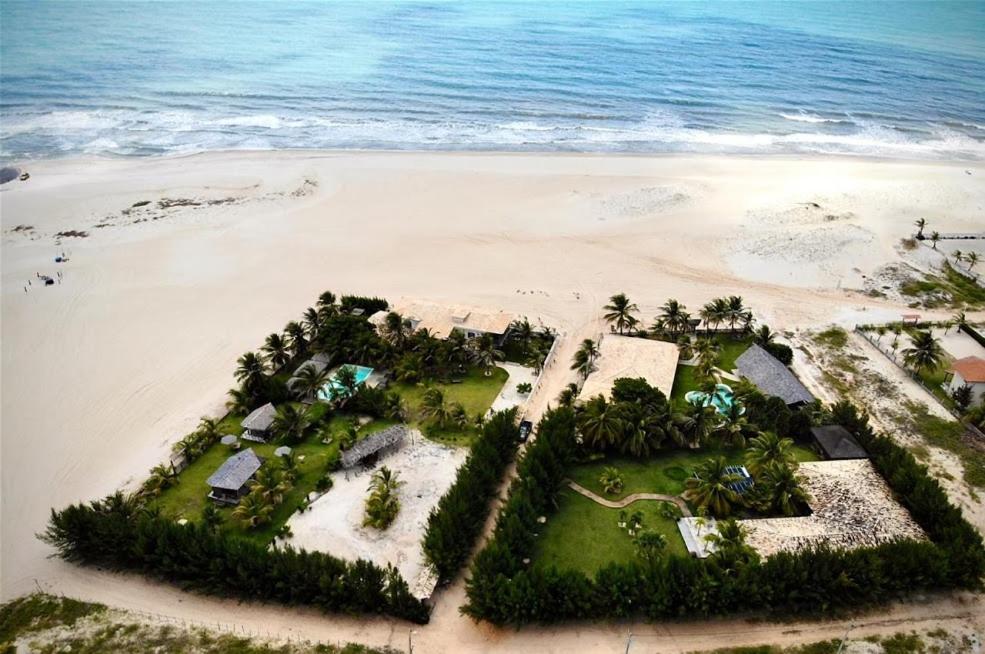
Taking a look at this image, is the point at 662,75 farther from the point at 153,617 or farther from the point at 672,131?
the point at 153,617

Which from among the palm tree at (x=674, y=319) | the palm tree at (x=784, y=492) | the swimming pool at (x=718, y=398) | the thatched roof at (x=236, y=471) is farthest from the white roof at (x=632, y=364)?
the thatched roof at (x=236, y=471)

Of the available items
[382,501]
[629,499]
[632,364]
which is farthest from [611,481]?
[382,501]

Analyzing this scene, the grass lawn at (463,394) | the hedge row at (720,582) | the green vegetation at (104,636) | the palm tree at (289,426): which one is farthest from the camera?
the grass lawn at (463,394)

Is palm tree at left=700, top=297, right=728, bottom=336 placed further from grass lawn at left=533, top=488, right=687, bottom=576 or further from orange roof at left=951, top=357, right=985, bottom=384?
grass lawn at left=533, top=488, right=687, bottom=576

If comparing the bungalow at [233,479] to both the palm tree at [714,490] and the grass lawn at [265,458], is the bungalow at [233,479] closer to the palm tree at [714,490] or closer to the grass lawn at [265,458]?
the grass lawn at [265,458]

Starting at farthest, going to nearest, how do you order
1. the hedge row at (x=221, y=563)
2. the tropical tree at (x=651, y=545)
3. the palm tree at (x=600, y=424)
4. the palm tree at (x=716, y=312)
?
the palm tree at (x=716, y=312)
the palm tree at (x=600, y=424)
the tropical tree at (x=651, y=545)
the hedge row at (x=221, y=563)
